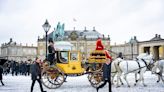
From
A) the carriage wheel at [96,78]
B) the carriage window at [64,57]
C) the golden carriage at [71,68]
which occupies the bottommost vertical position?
the carriage wheel at [96,78]

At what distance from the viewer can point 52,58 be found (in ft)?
57.2

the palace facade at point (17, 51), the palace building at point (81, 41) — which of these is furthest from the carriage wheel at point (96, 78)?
the palace facade at point (17, 51)

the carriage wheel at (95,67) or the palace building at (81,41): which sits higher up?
the palace building at (81,41)

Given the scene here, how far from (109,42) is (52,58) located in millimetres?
92775

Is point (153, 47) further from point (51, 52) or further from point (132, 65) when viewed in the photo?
point (51, 52)

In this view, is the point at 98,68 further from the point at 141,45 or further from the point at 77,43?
the point at 77,43

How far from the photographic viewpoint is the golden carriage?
1727 centimetres

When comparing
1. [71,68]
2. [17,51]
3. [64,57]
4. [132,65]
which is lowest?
[71,68]

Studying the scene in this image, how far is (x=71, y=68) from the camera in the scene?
1778 cm

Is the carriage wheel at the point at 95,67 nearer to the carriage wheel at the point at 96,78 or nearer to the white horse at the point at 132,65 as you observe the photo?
the carriage wheel at the point at 96,78

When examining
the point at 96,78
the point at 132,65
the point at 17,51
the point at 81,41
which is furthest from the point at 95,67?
the point at 17,51

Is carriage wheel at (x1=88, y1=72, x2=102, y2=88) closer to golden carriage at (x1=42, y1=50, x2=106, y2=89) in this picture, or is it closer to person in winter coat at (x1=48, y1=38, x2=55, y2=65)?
golden carriage at (x1=42, y1=50, x2=106, y2=89)

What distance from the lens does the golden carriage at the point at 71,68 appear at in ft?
56.6

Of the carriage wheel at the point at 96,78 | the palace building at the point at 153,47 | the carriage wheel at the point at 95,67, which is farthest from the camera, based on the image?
the palace building at the point at 153,47
